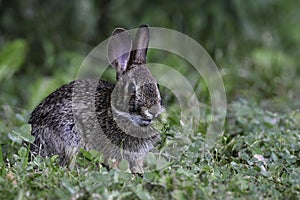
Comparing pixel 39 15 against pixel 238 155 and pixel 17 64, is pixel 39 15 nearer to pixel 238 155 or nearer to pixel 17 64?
pixel 17 64

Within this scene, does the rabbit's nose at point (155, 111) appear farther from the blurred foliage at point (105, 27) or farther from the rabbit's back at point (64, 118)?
the blurred foliage at point (105, 27)

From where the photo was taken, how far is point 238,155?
5.29 metres

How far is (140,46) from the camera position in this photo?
5.45m

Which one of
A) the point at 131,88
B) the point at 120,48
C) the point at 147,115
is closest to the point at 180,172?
the point at 147,115

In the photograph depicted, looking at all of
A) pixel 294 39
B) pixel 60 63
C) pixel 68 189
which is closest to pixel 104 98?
pixel 68 189

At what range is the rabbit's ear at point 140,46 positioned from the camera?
5441 mm

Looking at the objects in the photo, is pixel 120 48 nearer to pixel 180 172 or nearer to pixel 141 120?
pixel 141 120

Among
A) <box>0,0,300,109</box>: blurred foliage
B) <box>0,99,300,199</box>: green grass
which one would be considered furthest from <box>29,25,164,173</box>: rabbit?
<box>0,0,300,109</box>: blurred foliage

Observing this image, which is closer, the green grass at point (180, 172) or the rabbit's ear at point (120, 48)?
the green grass at point (180, 172)

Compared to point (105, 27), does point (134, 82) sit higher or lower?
lower

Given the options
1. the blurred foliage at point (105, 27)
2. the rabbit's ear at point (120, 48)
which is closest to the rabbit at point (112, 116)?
the rabbit's ear at point (120, 48)

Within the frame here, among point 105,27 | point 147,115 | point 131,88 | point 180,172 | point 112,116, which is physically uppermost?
point 105,27

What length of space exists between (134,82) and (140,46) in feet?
1.31

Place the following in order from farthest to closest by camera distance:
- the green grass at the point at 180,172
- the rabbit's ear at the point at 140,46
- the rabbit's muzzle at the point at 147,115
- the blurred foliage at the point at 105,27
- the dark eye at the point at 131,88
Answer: the blurred foliage at the point at 105,27 → the rabbit's ear at the point at 140,46 → the dark eye at the point at 131,88 → the rabbit's muzzle at the point at 147,115 → the green grass at the point at 180,172
